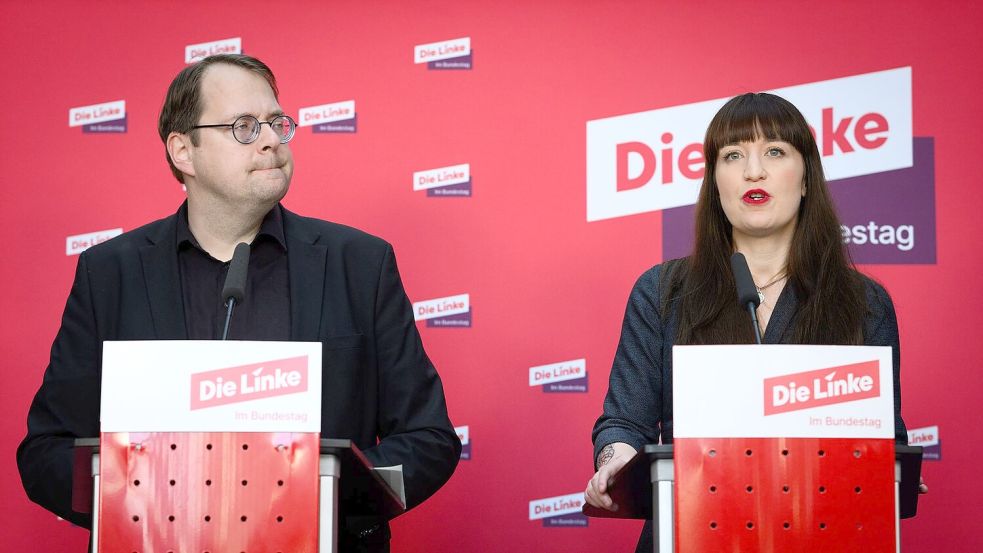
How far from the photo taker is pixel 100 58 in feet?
12.2

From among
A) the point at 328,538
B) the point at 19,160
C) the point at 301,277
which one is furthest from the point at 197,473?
the point at 19,160

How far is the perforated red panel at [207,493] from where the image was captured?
5.62ft

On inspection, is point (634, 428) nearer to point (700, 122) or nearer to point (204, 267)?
point (204, 267)

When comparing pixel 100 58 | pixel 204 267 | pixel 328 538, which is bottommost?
pixel 328 538

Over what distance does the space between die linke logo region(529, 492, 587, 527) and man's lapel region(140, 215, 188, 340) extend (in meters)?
1.37

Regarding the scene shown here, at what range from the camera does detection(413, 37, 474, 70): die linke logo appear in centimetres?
372

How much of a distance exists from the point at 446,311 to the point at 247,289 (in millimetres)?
1054

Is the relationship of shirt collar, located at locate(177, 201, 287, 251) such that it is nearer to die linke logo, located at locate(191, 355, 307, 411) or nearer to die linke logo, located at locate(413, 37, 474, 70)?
die linke logo, located at locate(191, 355, 307, 411)

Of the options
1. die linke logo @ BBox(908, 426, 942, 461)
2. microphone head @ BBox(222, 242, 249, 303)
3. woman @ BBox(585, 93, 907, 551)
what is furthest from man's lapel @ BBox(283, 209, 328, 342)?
die linke logo @ BBox(908, 426, 942, 461)

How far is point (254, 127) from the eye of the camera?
8.85 ft

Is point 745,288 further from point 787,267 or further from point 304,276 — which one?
point 304,276

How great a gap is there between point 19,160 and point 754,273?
93.4 inches

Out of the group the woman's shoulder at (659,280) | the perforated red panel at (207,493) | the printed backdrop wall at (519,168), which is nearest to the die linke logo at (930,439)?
the printed backdrop wall at (519,168)

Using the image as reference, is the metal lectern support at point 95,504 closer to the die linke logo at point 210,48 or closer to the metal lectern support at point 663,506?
the metal lectern support at point 663,506
